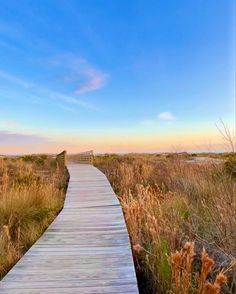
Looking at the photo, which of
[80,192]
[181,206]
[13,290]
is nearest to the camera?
[13,290]

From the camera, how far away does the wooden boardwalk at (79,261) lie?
3.58m

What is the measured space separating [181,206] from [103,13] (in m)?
7.06

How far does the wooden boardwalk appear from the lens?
3.58m

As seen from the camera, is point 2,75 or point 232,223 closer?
point 232,223

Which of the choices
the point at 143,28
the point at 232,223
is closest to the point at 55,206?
the point at 232,223

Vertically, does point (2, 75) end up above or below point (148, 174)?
above

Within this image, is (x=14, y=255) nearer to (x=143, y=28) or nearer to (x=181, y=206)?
(x=181, y=206)

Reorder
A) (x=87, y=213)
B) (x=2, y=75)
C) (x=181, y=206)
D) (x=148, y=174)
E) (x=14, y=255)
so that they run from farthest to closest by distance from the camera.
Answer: (x=2, y=75)
(x=148, y=174)
(x=87, y=213)
(x=181, y=206)
(x=14, y=255)

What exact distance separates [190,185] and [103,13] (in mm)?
6060

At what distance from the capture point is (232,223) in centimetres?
444

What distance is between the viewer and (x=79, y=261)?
14.3 feet

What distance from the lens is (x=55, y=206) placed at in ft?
A: 27.9

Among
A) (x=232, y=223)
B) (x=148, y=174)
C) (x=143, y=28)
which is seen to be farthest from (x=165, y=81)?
(x=232, y=223)

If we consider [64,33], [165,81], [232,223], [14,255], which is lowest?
[14,255]
